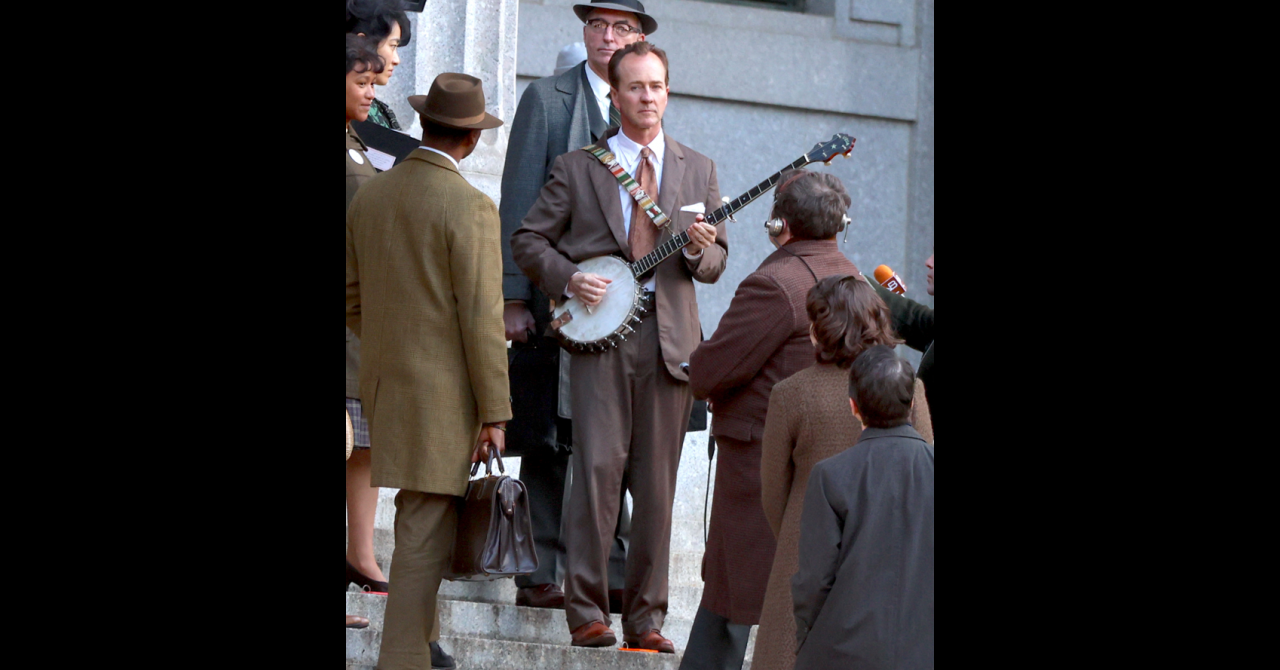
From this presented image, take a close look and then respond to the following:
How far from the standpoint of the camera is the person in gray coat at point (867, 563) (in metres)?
3.61

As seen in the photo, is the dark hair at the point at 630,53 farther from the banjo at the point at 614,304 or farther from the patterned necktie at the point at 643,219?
the banjo at the point at 614,304

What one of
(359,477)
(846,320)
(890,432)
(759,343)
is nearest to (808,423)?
(846,320)

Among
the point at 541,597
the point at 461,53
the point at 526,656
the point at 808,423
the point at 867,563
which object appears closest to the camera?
the point at 867,563

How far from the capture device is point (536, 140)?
5.95m

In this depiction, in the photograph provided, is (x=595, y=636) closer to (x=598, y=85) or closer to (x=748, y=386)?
(x=748, y=386)

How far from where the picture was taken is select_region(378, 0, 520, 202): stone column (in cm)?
736

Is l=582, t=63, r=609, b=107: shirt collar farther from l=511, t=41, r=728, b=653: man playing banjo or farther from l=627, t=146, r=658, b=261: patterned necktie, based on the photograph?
l=627, t=146, r=658, b=261: patterned necktie

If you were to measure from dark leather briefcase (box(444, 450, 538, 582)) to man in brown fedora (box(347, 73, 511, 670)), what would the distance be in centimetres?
6

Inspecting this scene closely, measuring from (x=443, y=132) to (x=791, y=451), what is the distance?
1.34 meters

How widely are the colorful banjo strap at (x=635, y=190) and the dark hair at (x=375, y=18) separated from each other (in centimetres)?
86

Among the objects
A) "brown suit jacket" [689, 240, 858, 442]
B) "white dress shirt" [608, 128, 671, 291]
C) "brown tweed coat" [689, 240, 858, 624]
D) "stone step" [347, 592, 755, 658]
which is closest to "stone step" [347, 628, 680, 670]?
"stone step" [347, 592, 755, 658]
